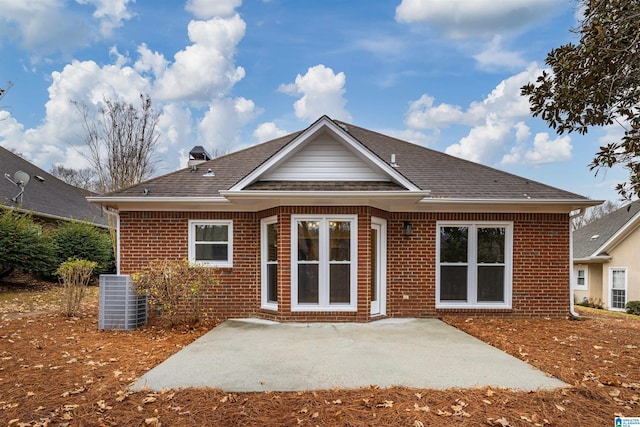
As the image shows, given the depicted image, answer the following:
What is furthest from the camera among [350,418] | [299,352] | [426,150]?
[426,150]

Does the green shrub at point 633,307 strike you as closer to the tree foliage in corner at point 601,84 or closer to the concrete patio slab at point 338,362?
the concrete patio slab at point 338,362

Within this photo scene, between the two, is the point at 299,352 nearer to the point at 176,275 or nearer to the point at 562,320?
the point at 176,275

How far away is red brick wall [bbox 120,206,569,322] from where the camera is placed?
8570 millimetres

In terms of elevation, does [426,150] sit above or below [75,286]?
above

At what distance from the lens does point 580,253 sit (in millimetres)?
20906

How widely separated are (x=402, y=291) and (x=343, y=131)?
3.93m

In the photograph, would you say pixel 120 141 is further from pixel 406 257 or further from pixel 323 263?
pixel 406 257

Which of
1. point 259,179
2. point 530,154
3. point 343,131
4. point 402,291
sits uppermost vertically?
point 530,154

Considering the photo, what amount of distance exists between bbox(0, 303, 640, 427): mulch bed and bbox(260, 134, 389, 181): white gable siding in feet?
13.9

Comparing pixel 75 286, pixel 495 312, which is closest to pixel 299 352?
pixel 495 312

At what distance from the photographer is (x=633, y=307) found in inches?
661

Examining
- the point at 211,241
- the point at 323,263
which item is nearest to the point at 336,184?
the point at 323,263

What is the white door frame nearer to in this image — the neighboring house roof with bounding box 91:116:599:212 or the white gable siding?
the neighboring house roof with bounding box 91:116:599:212

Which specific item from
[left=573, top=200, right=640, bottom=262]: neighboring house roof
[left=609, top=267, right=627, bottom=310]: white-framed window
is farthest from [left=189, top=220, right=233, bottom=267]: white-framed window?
[left=609, top=267, right=627, bottom=310]: white-framed window
